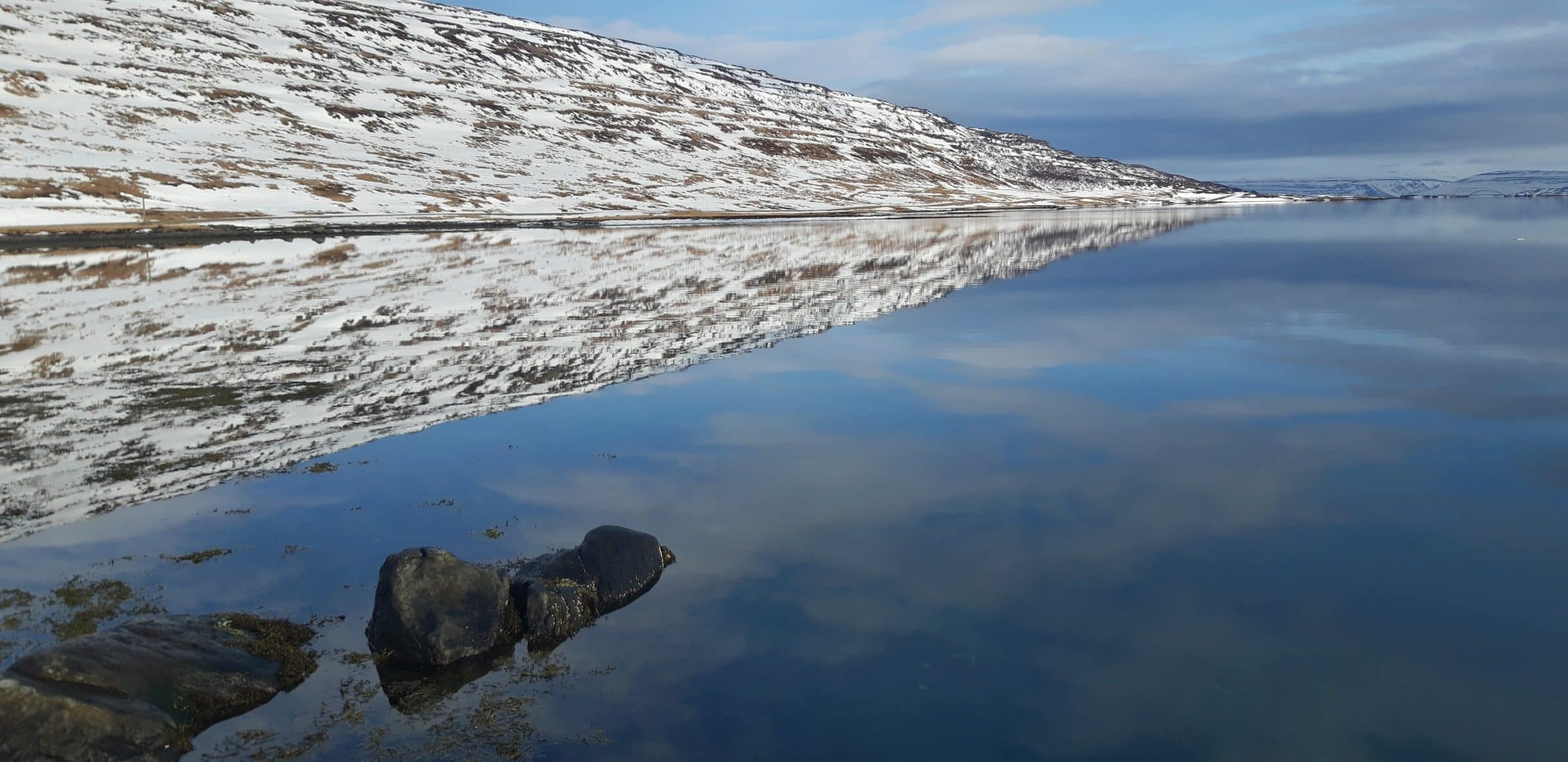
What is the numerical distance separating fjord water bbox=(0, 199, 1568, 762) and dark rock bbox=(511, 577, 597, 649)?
27cm

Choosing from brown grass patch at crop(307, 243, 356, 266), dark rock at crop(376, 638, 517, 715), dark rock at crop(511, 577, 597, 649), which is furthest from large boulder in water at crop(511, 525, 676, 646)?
brown grass patch at crop(307, 243, 356, 266)

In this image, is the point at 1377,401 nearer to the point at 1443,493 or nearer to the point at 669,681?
the point at 1443,493

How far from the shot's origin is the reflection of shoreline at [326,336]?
661 inches

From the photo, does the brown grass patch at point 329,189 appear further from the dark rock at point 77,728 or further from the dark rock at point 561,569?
the dark rock at point 77,728

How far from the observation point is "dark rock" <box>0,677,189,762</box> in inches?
297

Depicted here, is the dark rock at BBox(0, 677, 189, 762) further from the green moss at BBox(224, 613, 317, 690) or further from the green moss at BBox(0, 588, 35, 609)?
the green moss at BBox(0, 588, 35, 609)

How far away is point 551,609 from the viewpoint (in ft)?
34.7

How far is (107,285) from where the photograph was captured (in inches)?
1560

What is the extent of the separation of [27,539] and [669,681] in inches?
350

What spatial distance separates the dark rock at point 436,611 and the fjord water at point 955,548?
0.47 metres

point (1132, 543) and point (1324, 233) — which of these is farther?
point (1324, 233)

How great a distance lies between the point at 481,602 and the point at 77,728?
11.4ft

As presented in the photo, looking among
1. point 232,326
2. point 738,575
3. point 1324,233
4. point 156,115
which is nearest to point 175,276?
point 232,326

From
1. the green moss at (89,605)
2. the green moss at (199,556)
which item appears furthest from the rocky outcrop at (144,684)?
the green moss at (199,556)
